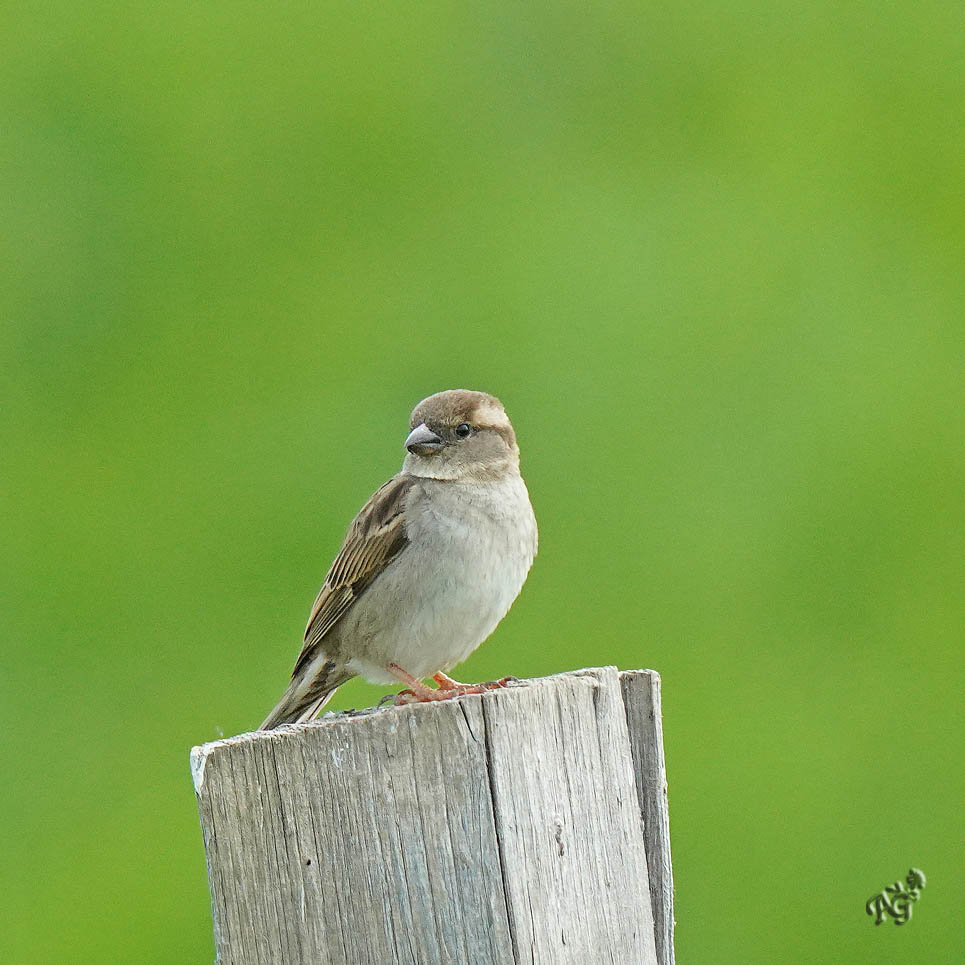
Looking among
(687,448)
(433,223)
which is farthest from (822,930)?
(433,223)

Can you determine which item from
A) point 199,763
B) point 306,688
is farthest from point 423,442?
point 199,763

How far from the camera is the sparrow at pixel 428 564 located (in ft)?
14.8

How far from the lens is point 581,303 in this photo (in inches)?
300

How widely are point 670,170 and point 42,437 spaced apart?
11.1 ft

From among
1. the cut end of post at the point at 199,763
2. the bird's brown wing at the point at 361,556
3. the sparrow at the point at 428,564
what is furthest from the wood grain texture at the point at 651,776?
the bird's brown wing at the point at 361,556

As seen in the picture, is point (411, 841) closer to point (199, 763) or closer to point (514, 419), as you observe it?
point (199, 763)

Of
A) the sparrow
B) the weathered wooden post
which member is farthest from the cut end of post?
the sparrow

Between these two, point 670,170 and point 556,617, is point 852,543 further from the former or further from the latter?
point 670,170

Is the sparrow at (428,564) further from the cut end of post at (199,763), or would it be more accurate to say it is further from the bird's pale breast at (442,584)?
the cut end of post at (199,763)

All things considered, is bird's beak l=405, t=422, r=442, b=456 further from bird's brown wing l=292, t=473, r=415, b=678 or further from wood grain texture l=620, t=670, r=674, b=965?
wood grain texture l=620, t=670, r=674, b=965

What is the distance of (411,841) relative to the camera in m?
2.38

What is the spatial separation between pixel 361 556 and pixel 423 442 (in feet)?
1.29

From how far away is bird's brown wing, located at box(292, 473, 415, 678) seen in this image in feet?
15.0

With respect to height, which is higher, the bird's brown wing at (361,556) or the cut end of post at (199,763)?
the bird's brown wing at (361,556)
